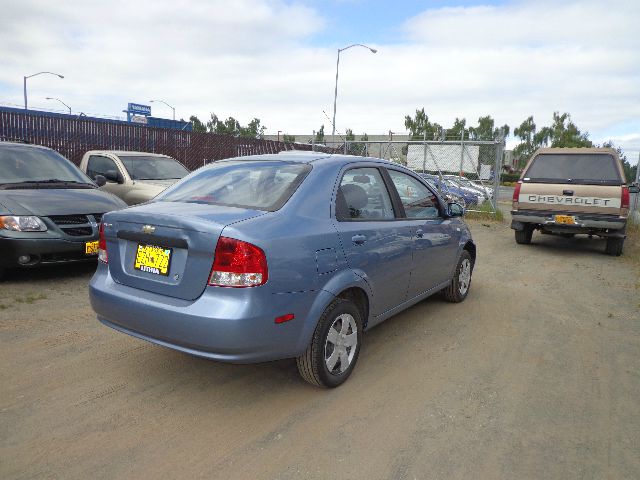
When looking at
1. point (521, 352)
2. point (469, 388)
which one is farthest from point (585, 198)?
point (469, 388)

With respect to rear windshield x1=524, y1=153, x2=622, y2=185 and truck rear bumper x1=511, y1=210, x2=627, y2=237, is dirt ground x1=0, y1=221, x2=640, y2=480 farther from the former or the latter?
rear windshield x1=524, y1=153, x2=622, y2=185

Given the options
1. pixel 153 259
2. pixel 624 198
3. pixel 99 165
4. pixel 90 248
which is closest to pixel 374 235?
pixel 153 259

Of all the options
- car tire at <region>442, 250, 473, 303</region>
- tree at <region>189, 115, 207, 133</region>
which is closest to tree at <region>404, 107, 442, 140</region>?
tree at <region>189, 115, 207, 133</region>

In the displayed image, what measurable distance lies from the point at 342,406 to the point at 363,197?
1.59 meters

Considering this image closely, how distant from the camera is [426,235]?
4.62 meters

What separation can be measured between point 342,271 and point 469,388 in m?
1.28

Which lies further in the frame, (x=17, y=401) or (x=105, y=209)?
(x=105, y=209)

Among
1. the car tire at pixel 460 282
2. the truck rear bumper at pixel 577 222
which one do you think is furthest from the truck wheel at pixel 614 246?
the car tire at pixel 460 282

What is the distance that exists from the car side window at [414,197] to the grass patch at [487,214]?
10.9m

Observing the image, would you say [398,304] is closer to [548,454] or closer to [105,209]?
[548,454]

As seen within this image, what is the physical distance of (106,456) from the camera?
2625 millimetres

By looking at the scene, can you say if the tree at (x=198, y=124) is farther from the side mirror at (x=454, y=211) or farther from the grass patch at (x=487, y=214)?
the side mirror at (x=454, y=211)

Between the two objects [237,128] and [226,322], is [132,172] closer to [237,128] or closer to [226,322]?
[226,322]

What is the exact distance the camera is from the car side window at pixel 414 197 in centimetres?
446
